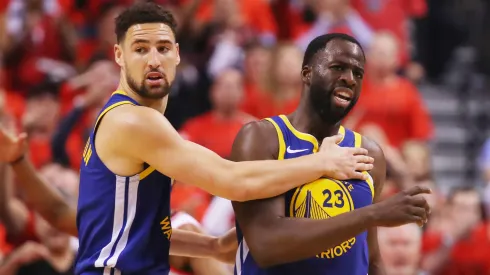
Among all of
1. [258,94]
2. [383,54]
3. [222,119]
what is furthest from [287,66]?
[383,54]

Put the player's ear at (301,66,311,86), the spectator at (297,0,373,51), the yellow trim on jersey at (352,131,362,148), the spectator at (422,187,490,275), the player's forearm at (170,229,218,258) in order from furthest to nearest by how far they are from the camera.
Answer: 1. the spectator at (297,0,373,51)
2. the spectator at (422,187,490,275)
3. the player's forearm at (170,229,218,258)
4. the yellow trim on jersey at (352,131,362,148)
5. the player's ear at (301,66,311,86)

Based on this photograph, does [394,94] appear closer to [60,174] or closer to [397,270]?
[397,270]

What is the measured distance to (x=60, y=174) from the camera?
820 centimetres

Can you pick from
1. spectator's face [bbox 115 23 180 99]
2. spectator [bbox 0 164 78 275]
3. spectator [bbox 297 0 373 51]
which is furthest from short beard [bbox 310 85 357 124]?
spectator [bbox 297 0 373 51]

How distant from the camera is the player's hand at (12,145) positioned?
532 centimetres

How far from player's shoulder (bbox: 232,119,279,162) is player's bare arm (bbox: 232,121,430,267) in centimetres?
4

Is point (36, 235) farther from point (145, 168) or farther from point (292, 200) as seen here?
point (292, 200)

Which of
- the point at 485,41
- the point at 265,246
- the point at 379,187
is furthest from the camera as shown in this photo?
the point at 485,41

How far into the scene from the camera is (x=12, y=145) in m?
5.33

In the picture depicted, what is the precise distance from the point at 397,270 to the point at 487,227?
87.5 inches

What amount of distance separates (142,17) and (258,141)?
2.66ft

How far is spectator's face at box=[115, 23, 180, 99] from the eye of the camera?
4477 millimetres

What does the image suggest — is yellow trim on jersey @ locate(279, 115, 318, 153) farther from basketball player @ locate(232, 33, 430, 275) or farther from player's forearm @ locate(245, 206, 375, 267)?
player's forearm @ locate(245, 206, 375, 267)

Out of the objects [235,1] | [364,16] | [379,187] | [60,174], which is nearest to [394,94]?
[364,16]
